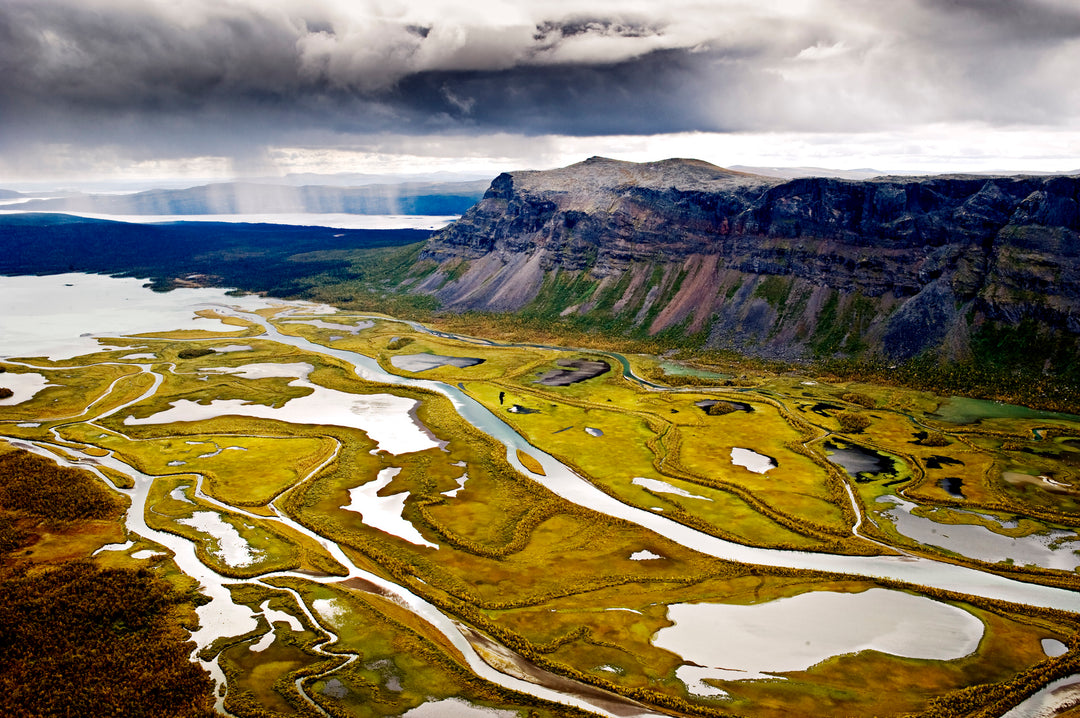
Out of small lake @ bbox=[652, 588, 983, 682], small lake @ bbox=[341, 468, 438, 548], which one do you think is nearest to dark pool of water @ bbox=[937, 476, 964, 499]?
small lake @ bbox=[652, 588, 983, 682]

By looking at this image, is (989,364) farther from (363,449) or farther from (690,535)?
(363,449)

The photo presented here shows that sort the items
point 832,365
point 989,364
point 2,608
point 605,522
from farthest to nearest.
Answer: point 832,365 → point 989,364 → point 605,522 → point 2,608

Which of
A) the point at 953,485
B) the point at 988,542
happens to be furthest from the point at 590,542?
the point at 953,485

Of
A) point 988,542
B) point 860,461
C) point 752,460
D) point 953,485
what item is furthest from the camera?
point 752,460

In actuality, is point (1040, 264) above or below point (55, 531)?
above

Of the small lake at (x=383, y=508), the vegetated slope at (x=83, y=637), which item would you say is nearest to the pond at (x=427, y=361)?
the small lake at (x=383, y=508)

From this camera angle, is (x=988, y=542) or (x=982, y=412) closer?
(x=988, y=542)

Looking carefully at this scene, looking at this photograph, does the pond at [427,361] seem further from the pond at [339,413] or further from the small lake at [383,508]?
the small lake at [383,508]

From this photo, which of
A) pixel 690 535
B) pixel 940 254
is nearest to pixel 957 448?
pixel 690 535

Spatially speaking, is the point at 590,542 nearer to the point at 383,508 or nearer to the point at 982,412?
the point at 383,508
